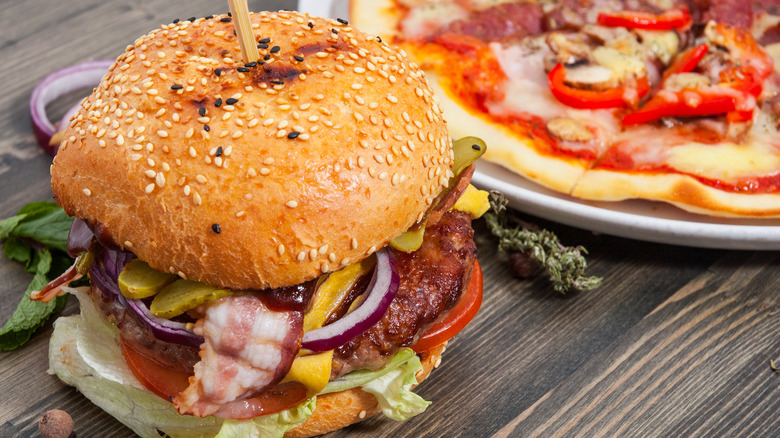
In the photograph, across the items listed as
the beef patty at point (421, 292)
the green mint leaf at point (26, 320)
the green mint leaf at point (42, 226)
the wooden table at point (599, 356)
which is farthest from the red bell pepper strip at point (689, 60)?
the green mint leaf at point (26, 320)

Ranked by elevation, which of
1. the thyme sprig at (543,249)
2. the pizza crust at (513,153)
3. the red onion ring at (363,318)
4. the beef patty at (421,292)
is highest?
the red onion ring at (363,318)

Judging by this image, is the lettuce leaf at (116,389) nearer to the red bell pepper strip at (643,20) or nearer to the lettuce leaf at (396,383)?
the lettuce leaf at (396,383)

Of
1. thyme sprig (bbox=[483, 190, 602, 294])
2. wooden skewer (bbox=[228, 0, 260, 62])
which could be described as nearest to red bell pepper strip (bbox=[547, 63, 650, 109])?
thyme sprig (bbox=[483, 190, 602, 294])

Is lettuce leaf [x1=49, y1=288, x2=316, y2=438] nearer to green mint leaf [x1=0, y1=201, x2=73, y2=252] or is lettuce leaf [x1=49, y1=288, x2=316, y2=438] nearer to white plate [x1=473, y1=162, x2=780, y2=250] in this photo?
green mint leaf [x1=0, y1=201, x2=73, y2=252]

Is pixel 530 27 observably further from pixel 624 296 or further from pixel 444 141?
pixel 444 141

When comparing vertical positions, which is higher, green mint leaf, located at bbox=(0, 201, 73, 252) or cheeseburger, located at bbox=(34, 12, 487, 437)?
cheeseburger, located at bbox=(34, 12, 487, 437)
